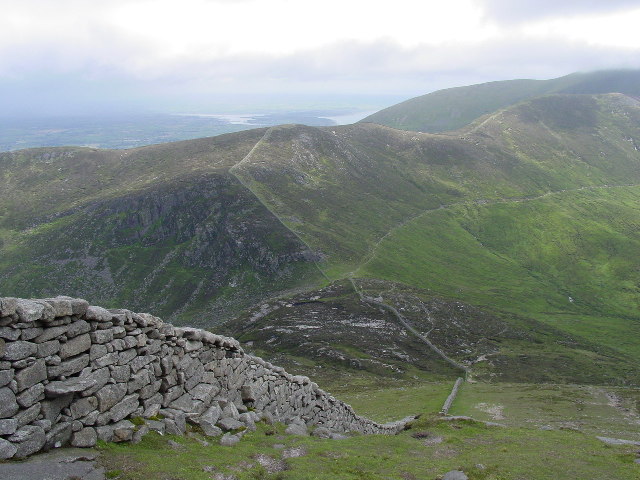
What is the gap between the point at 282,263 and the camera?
18612 centimetres

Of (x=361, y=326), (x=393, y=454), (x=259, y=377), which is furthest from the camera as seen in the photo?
(x=361, y=326)

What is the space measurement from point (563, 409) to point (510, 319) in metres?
100

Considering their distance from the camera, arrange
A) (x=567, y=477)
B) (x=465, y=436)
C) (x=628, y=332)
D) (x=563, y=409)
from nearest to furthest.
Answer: (x=567, y=477)
(x=465, y=436)
(x=563, y=409)
(x=628, y=332)

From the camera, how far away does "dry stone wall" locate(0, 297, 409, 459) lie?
48.7 feet

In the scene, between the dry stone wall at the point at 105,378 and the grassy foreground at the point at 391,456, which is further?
the grassy foreground at the point at 391,456

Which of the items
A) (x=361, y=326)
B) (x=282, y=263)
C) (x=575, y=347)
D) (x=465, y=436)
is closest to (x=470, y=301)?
(x=575, y=347)

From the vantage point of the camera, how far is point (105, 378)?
17781 mm

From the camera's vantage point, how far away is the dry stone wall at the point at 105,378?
1484 cm

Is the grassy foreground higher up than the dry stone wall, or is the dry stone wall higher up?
the dry stone wall

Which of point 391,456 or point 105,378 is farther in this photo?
point 391,456

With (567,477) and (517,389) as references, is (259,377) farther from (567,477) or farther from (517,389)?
(517,389)

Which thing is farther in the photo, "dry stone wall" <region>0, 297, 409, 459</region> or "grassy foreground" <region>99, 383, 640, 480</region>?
"grassy foreground" <region>99, 383, 640, 480</region>

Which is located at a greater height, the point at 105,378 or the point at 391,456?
the point at 105,378

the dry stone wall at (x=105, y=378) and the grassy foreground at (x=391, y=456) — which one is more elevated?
the dry stone wall at (x=105, y=378)
